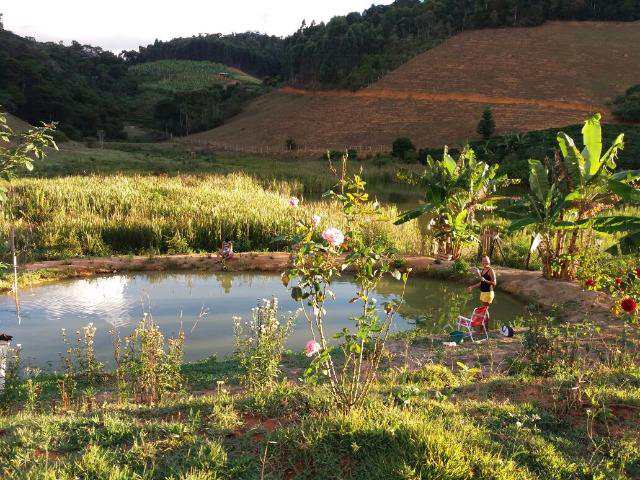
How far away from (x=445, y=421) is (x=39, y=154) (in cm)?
433

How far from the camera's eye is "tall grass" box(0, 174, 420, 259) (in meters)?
13.4

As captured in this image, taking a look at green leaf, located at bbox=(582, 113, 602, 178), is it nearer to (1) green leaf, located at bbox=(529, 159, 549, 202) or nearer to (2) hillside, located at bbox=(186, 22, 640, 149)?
(1) green leaf, located at bbox=(529, 159, 549, 202)

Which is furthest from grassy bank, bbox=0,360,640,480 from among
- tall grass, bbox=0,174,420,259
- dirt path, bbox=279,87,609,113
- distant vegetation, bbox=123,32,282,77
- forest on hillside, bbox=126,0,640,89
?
distant vegetation, bbox=123,32,282,77

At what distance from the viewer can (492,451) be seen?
3.39 m

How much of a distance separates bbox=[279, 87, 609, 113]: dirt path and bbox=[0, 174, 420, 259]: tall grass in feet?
142

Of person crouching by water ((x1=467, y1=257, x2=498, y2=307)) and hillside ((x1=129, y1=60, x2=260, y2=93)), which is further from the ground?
hillside ((x1=129, y1=60, x2=260, y2=93))

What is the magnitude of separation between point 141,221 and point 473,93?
166 ft

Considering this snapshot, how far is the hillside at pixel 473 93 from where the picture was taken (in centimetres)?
5159

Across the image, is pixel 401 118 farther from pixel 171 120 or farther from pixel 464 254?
pixel 464 254

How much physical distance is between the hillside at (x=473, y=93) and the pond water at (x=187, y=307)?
134 feet

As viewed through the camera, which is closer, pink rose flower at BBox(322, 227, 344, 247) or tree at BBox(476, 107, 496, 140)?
pink rose flower at BBox(322, 227, 344, 247)

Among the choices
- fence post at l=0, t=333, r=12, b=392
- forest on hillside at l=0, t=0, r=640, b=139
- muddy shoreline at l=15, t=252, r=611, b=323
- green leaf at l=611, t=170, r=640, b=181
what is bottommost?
muddy shoreline at l=15, t=252, r=611, b=323

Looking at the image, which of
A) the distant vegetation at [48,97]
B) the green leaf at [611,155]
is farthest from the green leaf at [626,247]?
the distant vegetation at [48,97]

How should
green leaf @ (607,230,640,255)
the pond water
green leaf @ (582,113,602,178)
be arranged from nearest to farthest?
the pond water, green leaf @ (582,113,602,178), green leaf @ (607,230,640,255)
